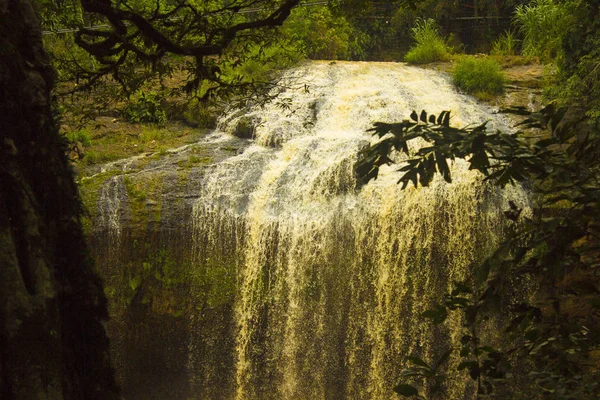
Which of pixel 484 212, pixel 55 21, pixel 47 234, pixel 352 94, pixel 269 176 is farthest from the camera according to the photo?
pixel 352 94

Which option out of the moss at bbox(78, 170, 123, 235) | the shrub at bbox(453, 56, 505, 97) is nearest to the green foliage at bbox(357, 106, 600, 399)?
the moss at bbox(78, 170, 123, 235)

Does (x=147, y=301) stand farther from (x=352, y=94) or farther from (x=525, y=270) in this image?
(x=525, y=270)

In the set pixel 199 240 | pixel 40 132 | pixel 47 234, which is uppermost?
pixel 40 132

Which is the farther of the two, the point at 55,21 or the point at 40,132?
the point at 55,21

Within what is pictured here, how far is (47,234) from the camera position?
3412 mm

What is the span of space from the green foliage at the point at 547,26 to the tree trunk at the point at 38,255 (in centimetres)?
929

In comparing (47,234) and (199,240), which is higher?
(47,234)

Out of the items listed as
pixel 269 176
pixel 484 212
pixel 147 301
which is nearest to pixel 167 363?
pixel 147 301

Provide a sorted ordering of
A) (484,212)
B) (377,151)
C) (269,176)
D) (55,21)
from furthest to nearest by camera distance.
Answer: (269,176) < (484,212) < (55,21) < (377,151)

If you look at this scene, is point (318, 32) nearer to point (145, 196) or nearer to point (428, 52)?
point (428, 52)

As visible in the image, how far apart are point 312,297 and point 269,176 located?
1870mm

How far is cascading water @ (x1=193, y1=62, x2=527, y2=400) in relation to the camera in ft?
32.2

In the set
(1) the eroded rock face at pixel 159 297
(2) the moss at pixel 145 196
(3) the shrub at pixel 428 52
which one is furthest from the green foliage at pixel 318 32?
(1) the eroded rock face at pixel 159 297

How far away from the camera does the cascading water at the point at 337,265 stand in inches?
386
